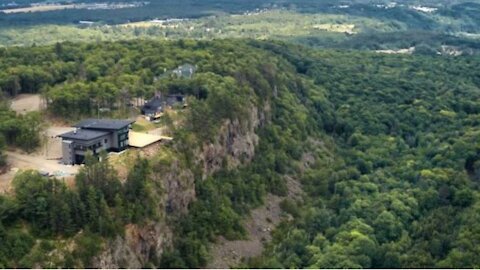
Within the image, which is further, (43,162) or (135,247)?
(43,162)

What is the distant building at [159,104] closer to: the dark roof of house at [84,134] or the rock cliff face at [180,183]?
the rock cliff face at [180,183]

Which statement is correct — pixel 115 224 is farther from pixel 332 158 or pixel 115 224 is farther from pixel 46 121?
pixel 332 158

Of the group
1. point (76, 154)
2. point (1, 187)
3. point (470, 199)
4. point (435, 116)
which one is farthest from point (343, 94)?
point (1, 187)

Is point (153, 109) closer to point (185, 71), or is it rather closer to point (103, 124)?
point (103, 124)

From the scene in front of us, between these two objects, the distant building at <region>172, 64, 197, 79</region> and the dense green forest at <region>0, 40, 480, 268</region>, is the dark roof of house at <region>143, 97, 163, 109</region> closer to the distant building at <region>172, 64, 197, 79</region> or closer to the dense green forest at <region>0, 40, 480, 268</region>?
the dense green forest at <region>0, 40, 480, 268</region>

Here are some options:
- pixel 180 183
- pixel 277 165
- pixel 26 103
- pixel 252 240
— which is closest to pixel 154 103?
pixel 26 103

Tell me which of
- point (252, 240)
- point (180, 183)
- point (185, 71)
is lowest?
point (252, 240)

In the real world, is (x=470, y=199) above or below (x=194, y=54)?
below
